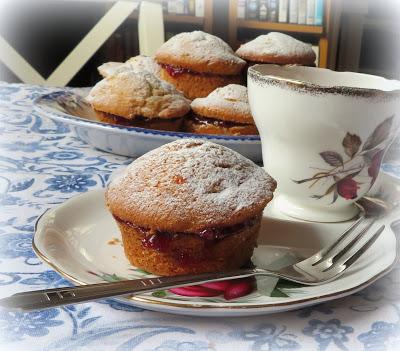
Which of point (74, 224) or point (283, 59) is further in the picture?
point (283, 59)

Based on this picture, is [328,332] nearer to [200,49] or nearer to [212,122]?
[212,122]

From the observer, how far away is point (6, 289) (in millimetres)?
520

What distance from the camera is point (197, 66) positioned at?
1208 mm

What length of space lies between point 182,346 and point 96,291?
74 mm

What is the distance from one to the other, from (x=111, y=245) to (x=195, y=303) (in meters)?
0.18

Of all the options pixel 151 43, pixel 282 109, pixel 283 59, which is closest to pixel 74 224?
pixel 282 109

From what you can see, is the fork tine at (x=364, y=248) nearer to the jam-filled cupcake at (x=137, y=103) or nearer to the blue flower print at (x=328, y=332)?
the blue flower print at (x=328, y=332)

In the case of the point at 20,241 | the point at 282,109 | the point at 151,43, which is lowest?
the point at 151,43

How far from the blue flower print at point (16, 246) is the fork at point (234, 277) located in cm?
16

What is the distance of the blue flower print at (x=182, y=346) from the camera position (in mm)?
430

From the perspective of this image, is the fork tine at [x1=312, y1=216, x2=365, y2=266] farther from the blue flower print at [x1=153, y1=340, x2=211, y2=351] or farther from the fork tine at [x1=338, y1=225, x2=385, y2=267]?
the blue flower print at [x1=153, y1=340, x2=211, y2=351]

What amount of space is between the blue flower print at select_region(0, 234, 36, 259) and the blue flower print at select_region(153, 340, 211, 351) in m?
0.21

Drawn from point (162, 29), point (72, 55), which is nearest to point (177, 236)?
point (72, 55)

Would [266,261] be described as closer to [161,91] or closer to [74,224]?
[74,224]
